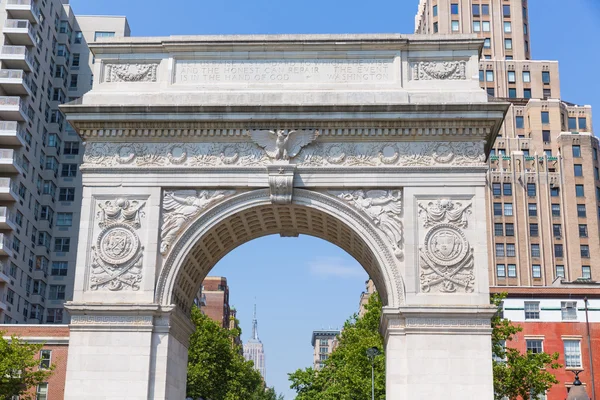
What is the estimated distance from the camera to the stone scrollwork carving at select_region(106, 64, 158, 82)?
31.3 metres

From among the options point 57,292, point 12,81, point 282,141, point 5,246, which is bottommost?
point 282,141

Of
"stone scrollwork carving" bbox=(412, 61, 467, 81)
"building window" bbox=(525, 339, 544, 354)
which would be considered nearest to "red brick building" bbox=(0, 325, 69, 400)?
"stone scrollwork carving" bbox=(412, 61, 467, 81)

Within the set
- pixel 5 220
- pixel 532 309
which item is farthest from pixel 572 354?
pixel 5 220

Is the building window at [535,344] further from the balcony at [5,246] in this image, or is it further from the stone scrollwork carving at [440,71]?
the balcony at [5,246]

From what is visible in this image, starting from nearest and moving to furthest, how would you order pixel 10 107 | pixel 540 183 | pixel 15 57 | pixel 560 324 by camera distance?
pixel 560 324 → pixel 10 107 → pixel 15 57 → pixel 540 183

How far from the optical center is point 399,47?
3084 centimetres

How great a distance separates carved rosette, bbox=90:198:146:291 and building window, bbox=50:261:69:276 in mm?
55946

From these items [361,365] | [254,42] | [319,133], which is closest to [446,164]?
[319,133]

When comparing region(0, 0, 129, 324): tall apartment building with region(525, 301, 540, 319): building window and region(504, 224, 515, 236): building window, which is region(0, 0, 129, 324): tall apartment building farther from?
region(504, 224, 515, 236): building window

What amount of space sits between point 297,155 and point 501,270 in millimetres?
74155

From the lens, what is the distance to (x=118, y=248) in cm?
2939

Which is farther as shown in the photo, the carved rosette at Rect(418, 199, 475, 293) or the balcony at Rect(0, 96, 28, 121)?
the balcony at Rect(0, 96, 28, 121)

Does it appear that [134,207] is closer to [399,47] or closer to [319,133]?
[319,133]

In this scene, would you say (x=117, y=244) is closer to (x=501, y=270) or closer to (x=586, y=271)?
(x=501, y=270)
